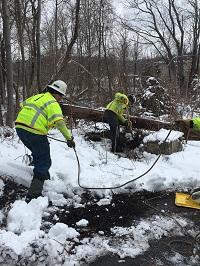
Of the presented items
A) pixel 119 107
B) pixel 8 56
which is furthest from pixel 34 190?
pixel 8 56

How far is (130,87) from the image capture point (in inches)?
595

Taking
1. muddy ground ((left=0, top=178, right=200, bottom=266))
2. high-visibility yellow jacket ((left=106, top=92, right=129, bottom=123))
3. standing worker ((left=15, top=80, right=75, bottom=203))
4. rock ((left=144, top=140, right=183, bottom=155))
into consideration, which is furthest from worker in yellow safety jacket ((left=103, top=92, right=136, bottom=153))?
standing worker ((left=15, top=80, right=75, bottom=203))

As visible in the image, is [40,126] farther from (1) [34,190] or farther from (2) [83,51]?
(2) [83,51]

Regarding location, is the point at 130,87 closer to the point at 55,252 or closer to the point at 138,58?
the point at 55,252

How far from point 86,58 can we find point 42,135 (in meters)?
15.8

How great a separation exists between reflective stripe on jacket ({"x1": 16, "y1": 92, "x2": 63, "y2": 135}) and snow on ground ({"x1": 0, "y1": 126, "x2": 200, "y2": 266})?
104 cm

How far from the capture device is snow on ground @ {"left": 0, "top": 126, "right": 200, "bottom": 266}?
4328mm

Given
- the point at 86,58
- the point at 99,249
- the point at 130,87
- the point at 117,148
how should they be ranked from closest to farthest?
the point at 99,249 → the point at 117,148 → the point at 130,87 → the point at 86,58

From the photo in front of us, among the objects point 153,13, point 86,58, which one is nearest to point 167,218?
point 86,58

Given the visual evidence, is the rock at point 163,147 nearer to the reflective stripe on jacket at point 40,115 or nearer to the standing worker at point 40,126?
the standing worker at point 40,126

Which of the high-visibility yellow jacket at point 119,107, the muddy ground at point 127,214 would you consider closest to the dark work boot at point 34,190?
the muddy ground at point 127,214

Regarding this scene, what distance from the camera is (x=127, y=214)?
554 cm

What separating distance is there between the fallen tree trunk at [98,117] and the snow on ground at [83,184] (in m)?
0.54

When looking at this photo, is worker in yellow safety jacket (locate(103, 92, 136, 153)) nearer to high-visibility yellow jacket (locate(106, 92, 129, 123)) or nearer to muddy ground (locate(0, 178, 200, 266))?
high-visibility yellow jacket (locate(106, 92, 129, 123))
